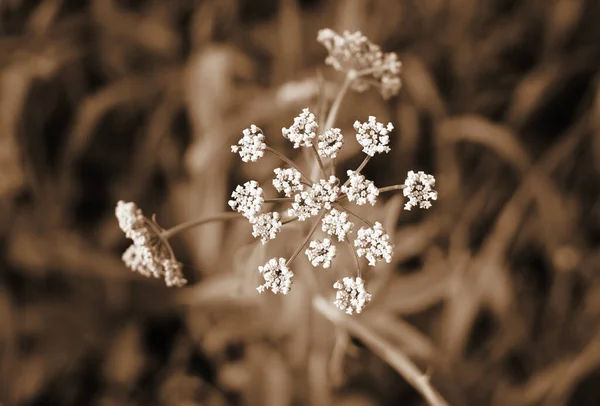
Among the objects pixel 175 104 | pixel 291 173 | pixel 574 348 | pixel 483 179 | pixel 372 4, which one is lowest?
pixel 291 173

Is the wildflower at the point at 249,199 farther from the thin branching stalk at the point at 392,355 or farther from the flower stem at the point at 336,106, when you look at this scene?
the thin branching stalk at the point at 392,355

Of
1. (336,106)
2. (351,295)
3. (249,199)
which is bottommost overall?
(351,295)

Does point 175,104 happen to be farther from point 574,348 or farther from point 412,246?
point 574,348

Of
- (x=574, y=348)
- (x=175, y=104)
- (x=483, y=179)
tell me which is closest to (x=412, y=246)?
(x=483, y=179)

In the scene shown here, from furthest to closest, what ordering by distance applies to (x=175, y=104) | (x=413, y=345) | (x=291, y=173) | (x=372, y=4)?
(x=372, y=4) → (x=175, y=104) → (x=413, y=345) → (x=291, y=173)

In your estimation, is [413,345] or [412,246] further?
[412,246]

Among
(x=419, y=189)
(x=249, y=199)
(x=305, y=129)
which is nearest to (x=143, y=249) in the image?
(x=249, y=199)

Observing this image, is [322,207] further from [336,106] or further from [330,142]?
[336,106]
